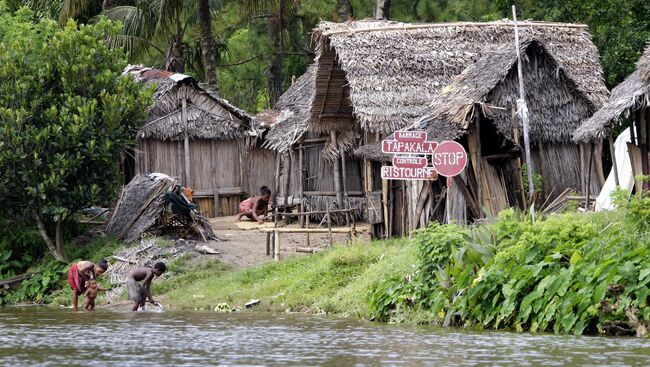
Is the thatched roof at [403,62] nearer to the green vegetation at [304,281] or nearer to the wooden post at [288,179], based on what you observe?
the wooden post at [288,179]

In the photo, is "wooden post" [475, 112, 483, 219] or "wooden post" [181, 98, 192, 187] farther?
"wooden post" [181, 98, 192, 187]

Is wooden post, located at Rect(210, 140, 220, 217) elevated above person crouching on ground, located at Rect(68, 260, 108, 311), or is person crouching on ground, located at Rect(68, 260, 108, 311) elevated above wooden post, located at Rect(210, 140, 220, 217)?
wooden post, located at Rect(210, 140, 220, 217)

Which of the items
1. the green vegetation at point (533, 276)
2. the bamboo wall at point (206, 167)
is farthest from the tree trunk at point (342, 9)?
the green vegetation at point (533, 276)

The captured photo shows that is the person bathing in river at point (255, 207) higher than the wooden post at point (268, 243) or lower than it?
higher

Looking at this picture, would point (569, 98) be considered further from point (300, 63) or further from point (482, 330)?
point (300, 63)

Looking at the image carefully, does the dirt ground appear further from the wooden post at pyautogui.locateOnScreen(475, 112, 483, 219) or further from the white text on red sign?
the white text on red sign

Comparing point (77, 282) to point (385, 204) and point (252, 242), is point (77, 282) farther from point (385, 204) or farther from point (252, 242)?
point (385, 204)

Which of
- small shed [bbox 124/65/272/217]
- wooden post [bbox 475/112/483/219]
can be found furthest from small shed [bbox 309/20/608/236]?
small shed [bbox 124/65/272/217]

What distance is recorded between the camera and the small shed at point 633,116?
21.0 meters

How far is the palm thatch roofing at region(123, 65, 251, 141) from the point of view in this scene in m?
32.9

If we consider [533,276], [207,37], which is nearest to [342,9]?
[207,37]

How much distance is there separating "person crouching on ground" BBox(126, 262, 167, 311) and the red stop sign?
18.6 feet

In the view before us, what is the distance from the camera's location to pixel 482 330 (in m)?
16.1

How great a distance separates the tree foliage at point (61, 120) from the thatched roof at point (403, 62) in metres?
4.67
